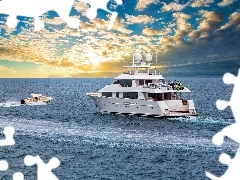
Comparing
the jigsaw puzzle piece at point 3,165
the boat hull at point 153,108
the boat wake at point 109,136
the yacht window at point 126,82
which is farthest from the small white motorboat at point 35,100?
the jigsaw puzzle piece at point 3,165

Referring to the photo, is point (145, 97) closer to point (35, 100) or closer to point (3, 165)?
point (3, 165)

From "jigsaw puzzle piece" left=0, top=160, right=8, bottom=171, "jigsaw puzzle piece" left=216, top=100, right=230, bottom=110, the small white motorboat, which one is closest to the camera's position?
"jigsaw puzzle piece" left=216, top=100, right=230, bottom=110

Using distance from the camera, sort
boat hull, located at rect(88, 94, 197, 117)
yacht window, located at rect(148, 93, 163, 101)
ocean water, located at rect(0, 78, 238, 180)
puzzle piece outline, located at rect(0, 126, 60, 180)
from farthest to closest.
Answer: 1. yacht window, located at rect(148, 93, 163, 101)
2. boat hull, located at rect(88, 94, 197, 117)
3. ocean water, located at rect(0, 78, 238, 180)
4. puzzle piece outline, located at rect(0, 126, 60, 180)

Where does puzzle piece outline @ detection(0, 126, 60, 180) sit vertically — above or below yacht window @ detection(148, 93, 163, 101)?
below

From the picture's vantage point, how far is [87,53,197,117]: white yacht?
180 feet

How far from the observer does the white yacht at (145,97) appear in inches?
2163

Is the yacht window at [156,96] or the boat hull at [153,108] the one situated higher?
the yacht window at [156,96]

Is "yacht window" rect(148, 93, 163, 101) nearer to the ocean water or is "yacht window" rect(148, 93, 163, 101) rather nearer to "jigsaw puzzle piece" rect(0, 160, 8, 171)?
the ocean water

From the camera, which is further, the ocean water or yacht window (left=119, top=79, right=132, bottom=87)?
yacht window (left=119, top=79, right=132, bottom=87)

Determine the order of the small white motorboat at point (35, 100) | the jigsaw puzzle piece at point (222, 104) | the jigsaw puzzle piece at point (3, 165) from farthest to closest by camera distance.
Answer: the small white motorboat at point (35, 100) < the jigsaw puzzle piece at point (3, 165) < the jigsaw puzzle piece at point (222, 104)

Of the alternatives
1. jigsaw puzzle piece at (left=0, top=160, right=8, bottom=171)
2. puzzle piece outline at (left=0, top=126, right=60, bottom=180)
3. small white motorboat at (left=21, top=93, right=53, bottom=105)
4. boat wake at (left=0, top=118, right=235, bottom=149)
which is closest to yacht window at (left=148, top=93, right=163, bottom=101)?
boat wake at (left=0, top=118, right=235, bottom=149)

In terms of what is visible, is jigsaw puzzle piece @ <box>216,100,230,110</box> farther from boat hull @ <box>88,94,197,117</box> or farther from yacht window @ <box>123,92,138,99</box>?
yacht window @ <box>123,92,138,99</box>

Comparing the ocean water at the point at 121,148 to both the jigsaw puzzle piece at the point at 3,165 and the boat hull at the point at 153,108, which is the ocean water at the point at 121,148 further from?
the boat hull at the point at 153,108

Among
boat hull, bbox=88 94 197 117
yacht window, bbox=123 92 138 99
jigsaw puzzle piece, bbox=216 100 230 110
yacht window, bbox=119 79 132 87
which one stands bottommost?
boat hull, bbox=88 94 197 117
